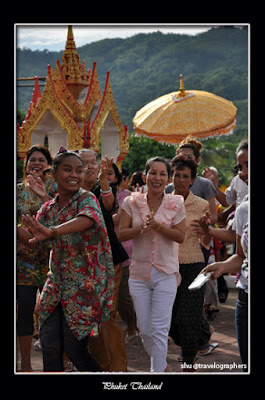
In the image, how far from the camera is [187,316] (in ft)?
18.8

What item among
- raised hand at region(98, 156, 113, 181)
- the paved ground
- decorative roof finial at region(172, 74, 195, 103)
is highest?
decorative roof finial at region(172, 74, 195, 103)

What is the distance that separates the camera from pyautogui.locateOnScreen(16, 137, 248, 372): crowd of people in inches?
170

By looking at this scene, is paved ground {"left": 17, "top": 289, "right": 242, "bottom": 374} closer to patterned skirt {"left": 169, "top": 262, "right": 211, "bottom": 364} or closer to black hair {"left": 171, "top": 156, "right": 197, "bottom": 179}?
patterned skirt {"left": 169, "top": 262, "right": 211, "bottom": 364}

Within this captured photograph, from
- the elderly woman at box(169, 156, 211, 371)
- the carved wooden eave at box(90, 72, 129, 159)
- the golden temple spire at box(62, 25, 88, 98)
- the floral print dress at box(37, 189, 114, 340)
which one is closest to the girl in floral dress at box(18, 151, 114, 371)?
the floral print dress at box(37, 189, 114, 340)

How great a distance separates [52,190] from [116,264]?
935 mm

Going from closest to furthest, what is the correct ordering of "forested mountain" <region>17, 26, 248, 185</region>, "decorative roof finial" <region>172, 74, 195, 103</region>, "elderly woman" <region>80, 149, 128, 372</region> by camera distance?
A: "elderly woman" <region>80, 149, 128, 372</region>, "decorative roof finial" <region>172, 74, 195, 103</region>, "forested mountain" <region>17, 26, 248, 185</region>

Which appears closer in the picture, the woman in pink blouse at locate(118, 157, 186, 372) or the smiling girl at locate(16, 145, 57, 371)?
the woman in pink blouse at locate(118, 157, 186, 372)

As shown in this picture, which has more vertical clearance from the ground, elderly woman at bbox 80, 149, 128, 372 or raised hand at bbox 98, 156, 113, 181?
raised hand at bbox 98, 156, 113, 181

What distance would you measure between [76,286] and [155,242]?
53.4 inches

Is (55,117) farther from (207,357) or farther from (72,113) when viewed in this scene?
(207,357)

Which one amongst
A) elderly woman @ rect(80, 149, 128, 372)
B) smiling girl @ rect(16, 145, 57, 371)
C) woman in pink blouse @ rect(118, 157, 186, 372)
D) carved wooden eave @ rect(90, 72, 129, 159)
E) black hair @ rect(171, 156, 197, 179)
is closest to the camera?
→ elderly woman @ rect(80, 149, 128, 372)

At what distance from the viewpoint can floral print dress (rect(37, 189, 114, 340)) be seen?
4.31 m
